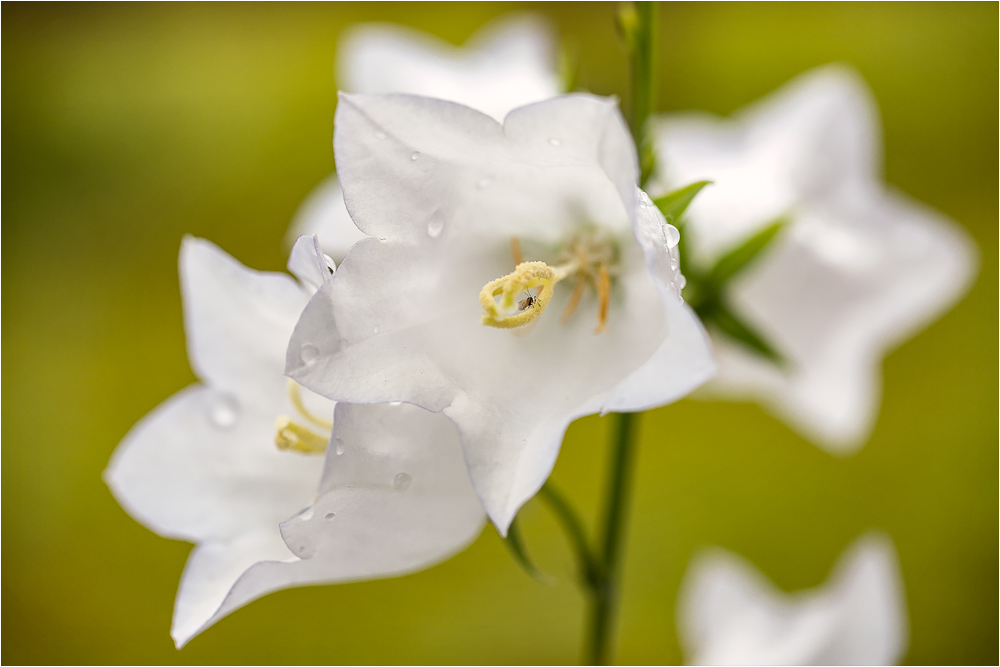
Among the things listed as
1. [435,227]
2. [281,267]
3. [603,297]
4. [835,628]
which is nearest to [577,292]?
[603,297]

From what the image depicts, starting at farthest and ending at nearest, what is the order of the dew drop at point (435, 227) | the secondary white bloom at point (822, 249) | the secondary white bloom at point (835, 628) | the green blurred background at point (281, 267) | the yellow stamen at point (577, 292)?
the green blurred background at point (281, 267)
the secondary white bloom at point (822, 249)
the secondary white bloom at point (835, 628)
the yellow stamen at point (577, 292)
the dew drop at point (435, 227)

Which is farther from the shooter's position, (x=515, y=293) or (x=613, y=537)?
(x=613, y=537)

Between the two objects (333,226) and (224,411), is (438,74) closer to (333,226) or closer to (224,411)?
(333,226)

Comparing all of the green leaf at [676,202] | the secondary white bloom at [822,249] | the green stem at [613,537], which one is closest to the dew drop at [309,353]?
the green leaf at [676,202]

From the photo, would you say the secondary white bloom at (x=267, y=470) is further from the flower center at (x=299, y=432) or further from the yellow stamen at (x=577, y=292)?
the yellow stamen at (x=577, y=292)

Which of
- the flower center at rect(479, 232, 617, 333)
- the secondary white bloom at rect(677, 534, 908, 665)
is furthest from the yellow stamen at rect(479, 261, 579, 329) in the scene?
the secondary white bloom at rect(677, 534, 908, 665)
